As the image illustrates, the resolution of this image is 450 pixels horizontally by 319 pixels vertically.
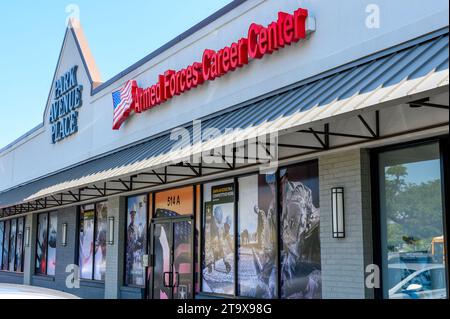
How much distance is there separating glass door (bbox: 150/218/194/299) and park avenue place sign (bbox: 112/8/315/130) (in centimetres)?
313

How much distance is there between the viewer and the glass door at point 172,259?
1375cm

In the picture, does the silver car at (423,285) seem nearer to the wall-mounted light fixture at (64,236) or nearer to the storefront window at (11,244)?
the wall-mounted light fixture at (64,236)

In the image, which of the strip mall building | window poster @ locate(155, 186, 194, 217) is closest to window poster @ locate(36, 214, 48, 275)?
the strip mall building

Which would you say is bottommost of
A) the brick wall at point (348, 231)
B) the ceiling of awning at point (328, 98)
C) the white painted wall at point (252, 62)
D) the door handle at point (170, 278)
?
the door handle at point (170, 278)

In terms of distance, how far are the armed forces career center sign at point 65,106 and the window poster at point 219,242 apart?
8.96 m

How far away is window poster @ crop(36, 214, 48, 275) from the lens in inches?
883

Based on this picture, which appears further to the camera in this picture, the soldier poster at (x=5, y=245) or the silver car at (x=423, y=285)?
the soldier poster at (x=5, y=245)

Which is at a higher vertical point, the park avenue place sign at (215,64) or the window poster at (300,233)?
the park avenue place sign at (215,64)

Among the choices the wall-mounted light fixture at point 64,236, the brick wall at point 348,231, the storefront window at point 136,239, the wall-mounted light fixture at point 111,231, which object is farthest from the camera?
the wall-mounted light fixture at point 64,236

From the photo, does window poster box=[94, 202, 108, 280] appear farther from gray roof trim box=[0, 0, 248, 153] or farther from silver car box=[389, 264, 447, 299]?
silver car box=[389, 264, 447, 299]

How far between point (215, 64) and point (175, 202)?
379 cm

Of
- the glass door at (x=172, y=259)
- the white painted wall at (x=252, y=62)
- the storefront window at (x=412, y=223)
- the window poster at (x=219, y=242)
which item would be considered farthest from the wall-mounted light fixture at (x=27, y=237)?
the storefront window at (x=412, y=223)

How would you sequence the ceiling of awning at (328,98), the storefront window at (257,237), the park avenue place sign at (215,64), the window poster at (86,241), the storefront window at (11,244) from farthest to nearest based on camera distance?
the storefront window at (11,244) → the window poster at (86,241) → the storefront window at (257,237) → the park avenue place sign at (215,64) → the ceiling of awning at (328,98)
